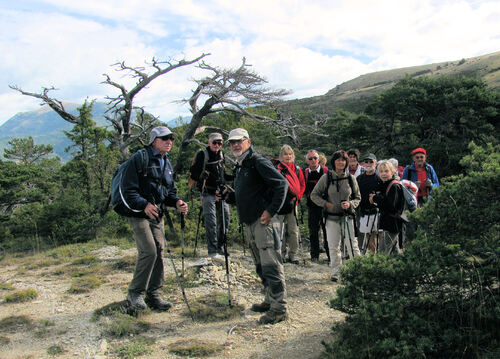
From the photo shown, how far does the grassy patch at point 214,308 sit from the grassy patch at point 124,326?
63 centimetres

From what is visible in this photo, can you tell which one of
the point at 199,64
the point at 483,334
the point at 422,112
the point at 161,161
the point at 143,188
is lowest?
the point at 483,334

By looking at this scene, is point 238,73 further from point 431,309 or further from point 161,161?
point 431,309

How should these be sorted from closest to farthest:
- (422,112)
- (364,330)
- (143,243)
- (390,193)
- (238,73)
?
(364,330) < (143,243) < (390,193) < (238,73) < (422,112)

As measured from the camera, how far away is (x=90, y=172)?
1223cm

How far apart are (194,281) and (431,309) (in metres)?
3.71

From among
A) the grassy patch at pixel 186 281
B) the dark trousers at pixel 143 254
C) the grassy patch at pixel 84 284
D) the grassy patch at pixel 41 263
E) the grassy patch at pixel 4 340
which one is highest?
the dark trousers at pixel 143 254

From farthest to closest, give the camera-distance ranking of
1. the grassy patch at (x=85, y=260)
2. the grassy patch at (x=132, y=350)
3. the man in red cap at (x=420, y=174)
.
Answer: the grassy patch at (x=85, y=260) → the man in red cap at (x=420, y=174) → the grassy patch at (x=132, y=350)

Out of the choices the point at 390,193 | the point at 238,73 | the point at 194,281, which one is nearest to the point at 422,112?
the point at 238,73

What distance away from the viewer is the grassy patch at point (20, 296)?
16.2 feet

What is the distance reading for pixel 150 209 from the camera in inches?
159

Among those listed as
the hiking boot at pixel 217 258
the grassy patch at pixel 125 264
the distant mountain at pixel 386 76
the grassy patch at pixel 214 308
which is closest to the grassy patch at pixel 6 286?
the grassy patch at pixel 125 264

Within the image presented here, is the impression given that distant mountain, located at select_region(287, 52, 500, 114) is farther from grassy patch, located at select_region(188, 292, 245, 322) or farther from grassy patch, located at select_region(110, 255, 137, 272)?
grassy patch, located at select_region(188, 292, 245, 322)

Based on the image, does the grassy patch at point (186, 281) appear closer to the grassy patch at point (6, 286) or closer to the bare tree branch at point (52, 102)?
the grassy patch at point (6, 286)

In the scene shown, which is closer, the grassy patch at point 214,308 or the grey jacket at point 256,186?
the grey jacket at point 256,186
